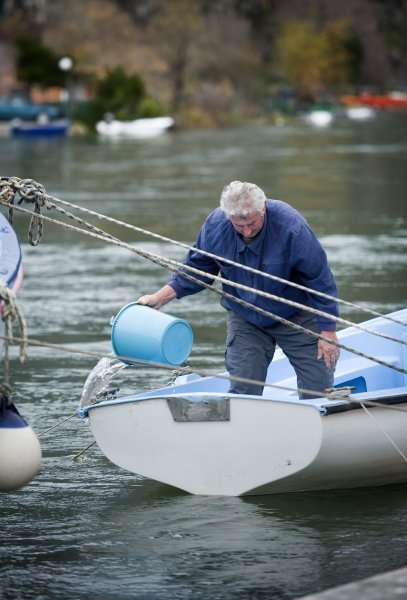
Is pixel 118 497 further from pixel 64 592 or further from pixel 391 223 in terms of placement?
pixel 391 223

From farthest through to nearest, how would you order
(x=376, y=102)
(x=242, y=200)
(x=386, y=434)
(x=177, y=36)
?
(x=376, y=102), (x=177, y=36), (x=386, y=434), (x=242, y=200)

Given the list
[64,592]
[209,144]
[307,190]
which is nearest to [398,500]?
[64,592]

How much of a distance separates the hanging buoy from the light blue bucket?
97 cm

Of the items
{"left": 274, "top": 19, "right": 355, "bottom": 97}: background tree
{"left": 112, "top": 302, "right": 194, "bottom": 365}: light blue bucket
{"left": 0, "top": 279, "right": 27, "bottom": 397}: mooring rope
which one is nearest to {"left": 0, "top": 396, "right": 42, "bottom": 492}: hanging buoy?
{"left": 0, "top": 279, "right": 27, "bottom": 397}: mooring rope

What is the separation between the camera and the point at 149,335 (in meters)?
7.00

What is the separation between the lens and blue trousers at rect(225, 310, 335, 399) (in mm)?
7023

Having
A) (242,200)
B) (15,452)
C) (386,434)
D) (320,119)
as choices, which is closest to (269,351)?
(386,434)

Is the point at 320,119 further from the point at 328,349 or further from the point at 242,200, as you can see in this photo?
the point at 242,200

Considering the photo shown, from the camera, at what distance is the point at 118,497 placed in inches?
281

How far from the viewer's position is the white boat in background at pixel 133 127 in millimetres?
52906

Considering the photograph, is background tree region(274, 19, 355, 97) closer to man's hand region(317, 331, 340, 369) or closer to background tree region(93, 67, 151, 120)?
background tree region(93, 67, 151, 120)

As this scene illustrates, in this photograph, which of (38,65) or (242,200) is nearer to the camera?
(242,200)

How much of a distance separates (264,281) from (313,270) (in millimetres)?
243

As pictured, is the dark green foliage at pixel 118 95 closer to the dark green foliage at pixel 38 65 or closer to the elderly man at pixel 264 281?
the dark green foliage at pixel 38 65
